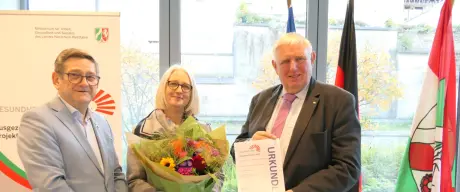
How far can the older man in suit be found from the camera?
1.47 metres

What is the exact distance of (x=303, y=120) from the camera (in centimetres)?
179

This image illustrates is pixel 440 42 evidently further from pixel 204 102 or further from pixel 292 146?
pixel 204 102

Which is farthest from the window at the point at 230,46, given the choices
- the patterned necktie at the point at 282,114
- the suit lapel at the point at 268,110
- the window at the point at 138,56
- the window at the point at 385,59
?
the patterned necktie at the point at 282,114

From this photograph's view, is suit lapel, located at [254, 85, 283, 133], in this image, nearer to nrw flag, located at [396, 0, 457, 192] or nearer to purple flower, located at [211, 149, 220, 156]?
purple flower, located at [211, 149, 220, 156]

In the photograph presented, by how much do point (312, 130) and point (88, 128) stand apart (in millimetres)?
1072

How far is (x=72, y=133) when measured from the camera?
1.60 metres

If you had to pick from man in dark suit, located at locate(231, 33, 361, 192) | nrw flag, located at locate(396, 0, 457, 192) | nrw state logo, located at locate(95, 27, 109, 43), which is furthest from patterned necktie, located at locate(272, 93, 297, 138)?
nrw state logo, located at locate(95, 27, 109, 43)

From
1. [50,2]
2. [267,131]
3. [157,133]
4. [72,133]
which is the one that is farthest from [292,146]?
[50,2]

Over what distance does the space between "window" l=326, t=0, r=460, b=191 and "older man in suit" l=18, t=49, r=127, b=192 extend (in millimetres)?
2235

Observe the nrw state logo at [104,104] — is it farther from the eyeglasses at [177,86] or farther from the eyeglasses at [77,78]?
the eyeglasses at [77,78]

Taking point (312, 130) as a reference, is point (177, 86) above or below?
above

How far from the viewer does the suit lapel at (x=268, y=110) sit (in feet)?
6.44

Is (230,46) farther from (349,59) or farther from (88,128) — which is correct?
(88,128)

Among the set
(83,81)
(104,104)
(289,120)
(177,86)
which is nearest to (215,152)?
(289,120)
